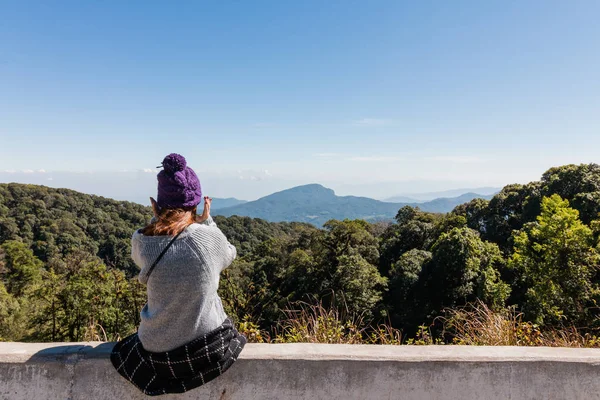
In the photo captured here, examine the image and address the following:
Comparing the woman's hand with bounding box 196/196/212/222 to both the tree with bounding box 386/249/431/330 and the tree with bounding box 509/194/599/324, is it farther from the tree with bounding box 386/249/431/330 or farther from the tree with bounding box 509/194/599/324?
the tree with bounding box 386/249/431/330

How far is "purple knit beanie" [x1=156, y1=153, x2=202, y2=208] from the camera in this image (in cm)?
175

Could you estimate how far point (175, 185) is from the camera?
175 cm

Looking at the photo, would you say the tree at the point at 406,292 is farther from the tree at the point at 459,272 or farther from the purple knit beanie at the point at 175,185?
the purple knit beanie at the point at 175,185

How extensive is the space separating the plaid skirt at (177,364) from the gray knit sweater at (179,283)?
0.14 feet

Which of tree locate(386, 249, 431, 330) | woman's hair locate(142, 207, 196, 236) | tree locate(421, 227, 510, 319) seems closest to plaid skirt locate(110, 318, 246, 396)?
woman's hair locate(142, 207, 196, 236)

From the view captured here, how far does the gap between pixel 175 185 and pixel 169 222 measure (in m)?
0.19

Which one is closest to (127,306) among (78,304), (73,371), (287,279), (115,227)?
(78,304)

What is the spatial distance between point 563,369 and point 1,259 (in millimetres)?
41317

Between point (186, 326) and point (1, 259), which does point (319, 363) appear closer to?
point (186, 326)

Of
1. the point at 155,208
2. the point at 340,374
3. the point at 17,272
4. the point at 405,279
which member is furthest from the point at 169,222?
the point at 17,272

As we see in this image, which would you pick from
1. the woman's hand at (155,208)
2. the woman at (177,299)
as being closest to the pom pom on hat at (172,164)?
the woman at (177,299)

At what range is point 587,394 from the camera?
2033mm

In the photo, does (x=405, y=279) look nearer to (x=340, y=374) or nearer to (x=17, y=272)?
(x=340, y=374)

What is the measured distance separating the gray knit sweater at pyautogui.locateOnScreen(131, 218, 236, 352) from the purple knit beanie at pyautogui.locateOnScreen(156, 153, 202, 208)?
15cm
